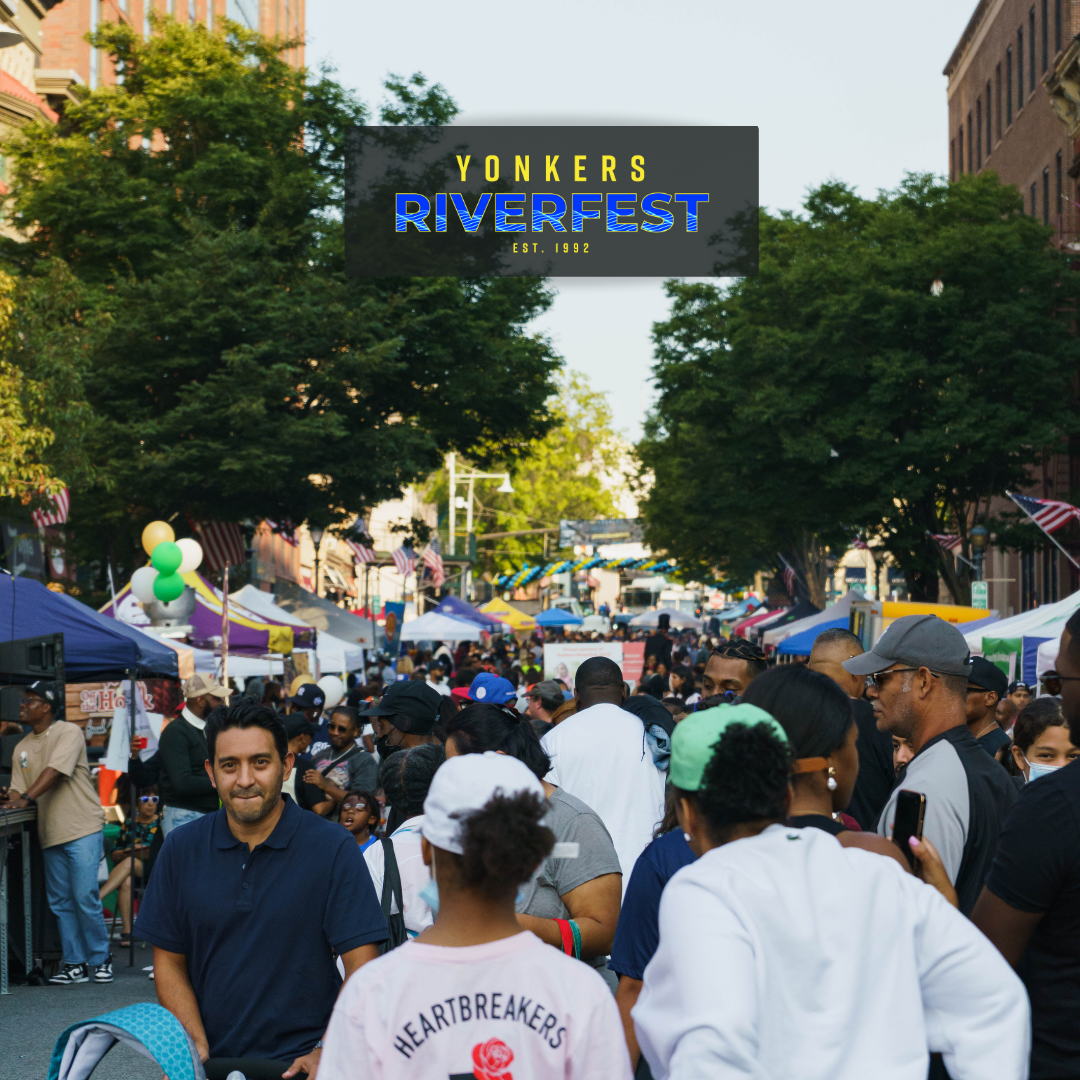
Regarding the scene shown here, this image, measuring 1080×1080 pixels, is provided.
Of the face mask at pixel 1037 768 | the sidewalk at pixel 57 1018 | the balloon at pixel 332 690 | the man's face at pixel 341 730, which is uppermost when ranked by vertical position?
the face mask at pixel 1037 768

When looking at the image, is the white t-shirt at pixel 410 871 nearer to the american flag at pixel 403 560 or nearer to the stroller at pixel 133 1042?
the stroller at pixel 133 1042

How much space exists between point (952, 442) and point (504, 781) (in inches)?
1169

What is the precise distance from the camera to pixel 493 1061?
8.50 ft

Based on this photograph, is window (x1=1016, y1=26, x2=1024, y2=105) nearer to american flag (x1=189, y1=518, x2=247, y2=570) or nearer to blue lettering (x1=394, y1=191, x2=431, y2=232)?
blue lettering (x1=394, y1=191, x2=431, y2=232)

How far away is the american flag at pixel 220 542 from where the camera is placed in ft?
105

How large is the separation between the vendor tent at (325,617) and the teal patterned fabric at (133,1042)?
29.3 metres

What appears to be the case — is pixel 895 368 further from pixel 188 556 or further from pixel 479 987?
pixel 479 987

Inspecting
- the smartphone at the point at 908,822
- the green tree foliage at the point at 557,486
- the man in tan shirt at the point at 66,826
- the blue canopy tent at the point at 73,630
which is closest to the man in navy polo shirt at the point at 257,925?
the smartphone at the point at 908,822

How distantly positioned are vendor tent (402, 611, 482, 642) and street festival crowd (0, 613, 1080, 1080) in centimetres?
2655

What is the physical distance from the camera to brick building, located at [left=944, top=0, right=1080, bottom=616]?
36.0m

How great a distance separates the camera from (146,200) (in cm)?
2978

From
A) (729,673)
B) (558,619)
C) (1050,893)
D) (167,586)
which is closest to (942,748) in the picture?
(1050,893)

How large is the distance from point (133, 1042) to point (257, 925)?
596mm

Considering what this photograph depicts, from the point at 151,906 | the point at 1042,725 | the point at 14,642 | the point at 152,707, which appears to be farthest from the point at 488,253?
the point at 151,906
